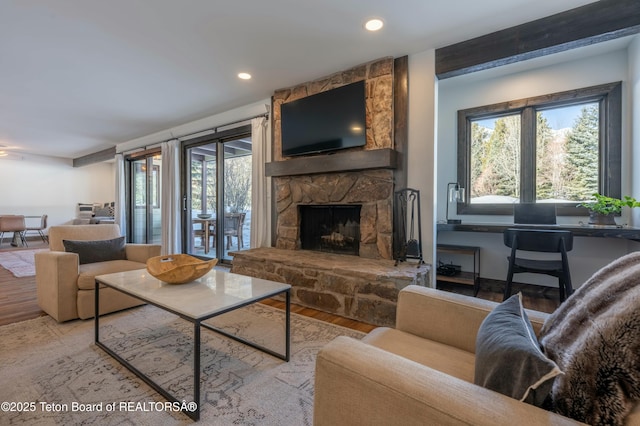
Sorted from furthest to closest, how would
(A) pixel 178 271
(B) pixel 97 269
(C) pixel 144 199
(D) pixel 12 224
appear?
(C) pixel 144 199 < (D) pixel 12 224 < (B) pixel 97 269 < (A) pixel 178 271

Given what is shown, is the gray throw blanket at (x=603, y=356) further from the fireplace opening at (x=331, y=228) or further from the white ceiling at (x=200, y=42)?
the fireplace opening at (x=331, y=228)

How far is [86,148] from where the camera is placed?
7.15m

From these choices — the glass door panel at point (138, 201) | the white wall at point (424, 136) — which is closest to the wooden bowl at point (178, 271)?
the white wall at point (424, 136)

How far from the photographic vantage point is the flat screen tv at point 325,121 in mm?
3066

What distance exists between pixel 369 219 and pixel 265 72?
201 centimetres

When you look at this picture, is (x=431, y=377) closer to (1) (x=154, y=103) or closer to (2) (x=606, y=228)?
(2) (x=606, y=228)

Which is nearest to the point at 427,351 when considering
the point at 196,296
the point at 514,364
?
the point at 514,364

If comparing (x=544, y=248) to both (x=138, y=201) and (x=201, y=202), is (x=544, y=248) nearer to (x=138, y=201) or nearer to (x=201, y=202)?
(x=201, y=202)

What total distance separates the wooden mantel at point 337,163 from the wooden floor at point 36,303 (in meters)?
1.51

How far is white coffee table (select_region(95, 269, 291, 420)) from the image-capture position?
53.4 inches

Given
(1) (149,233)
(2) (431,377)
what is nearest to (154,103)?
(1) (149,233)

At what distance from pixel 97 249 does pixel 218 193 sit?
2162 millimetres

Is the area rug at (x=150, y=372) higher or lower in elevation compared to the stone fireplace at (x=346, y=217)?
lower

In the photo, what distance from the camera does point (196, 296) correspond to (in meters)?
1.64
